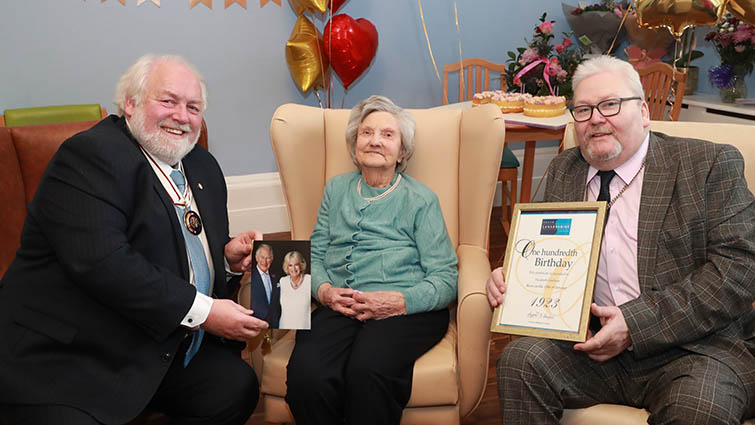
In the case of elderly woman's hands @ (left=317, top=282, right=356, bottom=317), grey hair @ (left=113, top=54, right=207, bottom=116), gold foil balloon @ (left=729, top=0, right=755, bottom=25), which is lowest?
elderly woman's hands @ (left=317, top=282, right=356, bottom=317)

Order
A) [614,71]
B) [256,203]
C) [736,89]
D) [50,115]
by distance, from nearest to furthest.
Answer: [614,71], [50,115], [736,89], [256,203]

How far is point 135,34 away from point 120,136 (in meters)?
2.16

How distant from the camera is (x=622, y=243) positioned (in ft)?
5.46

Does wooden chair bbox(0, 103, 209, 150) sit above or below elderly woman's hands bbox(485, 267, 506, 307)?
above

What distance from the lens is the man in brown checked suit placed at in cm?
147

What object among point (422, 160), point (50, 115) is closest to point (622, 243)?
point (422, 160)

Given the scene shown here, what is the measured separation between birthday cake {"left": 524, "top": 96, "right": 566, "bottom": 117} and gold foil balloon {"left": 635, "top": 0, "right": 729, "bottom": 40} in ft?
2.57

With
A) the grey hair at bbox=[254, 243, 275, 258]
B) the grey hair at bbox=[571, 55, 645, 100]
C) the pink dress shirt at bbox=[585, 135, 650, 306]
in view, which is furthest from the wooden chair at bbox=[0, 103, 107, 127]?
the pink dress shirt at bbox=[585, 135, 650, 306]

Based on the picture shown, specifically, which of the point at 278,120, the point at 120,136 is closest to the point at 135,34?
the point at 278,120

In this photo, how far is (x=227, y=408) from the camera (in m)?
1.71

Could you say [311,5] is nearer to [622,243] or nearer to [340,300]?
[340,300]

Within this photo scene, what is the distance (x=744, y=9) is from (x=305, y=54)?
228 centimetres

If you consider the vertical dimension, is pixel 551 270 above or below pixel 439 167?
below

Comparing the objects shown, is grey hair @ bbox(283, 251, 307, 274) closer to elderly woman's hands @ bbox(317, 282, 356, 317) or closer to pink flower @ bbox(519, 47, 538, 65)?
elderly woman's hands @ bbox(317, 282, 356, 317)
